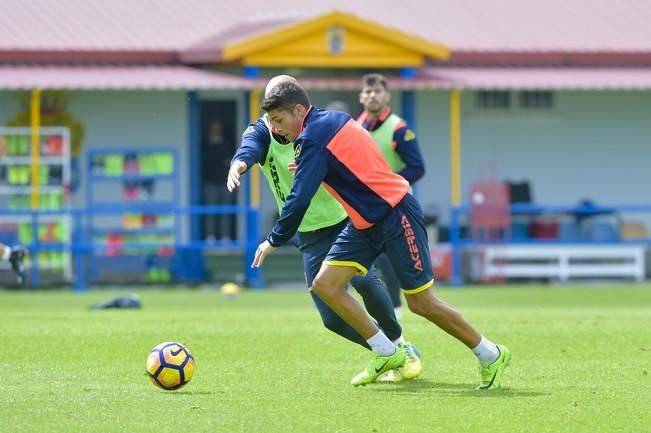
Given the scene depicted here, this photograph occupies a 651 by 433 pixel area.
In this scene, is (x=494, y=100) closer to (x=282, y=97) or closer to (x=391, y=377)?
(x=391, y=377)

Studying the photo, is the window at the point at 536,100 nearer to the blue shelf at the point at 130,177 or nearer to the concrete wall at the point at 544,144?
the concrete wall at the point at 544,144

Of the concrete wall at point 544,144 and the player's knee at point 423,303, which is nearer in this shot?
the player's knee at point 423,303

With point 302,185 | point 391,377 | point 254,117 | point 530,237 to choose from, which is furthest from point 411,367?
point 530,237

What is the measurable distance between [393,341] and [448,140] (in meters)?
17.9

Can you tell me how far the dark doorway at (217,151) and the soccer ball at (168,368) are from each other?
58.1ft

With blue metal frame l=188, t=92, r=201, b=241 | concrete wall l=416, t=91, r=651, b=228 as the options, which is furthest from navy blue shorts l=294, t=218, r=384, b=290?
concrete wall l=416, t=91, r=651, b=228

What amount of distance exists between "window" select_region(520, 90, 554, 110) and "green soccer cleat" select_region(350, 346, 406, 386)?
19200 mm

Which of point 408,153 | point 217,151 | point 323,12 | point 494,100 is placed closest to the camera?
point 408,153

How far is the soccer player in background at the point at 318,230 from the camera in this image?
10070mm

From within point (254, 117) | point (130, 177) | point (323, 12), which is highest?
point (323, 12)

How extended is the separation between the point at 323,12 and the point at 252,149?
1795 cm

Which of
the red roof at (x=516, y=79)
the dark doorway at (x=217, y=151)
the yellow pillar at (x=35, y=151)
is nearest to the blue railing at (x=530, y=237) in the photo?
the red roof at (x=516, y=79)

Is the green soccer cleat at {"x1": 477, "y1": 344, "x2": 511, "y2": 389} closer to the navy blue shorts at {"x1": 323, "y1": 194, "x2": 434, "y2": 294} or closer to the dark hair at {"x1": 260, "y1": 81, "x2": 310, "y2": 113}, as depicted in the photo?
the navy blue shorts at {"x1": 323, "y1": 194, "x2": 434, "y2": 294}

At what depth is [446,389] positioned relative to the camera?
9.84 metres
